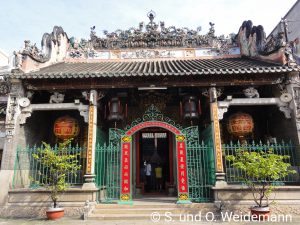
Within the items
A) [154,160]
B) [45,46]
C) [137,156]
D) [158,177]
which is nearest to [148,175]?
[158,177]

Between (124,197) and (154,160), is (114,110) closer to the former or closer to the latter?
(124,197)

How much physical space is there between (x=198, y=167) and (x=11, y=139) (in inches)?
232

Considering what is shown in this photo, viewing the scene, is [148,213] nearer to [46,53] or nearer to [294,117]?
[294,117]

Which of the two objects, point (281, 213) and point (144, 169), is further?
point (144, 169)

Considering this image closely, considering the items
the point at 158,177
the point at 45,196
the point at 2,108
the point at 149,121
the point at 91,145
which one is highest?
the point at 2,108

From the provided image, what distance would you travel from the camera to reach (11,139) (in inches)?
292

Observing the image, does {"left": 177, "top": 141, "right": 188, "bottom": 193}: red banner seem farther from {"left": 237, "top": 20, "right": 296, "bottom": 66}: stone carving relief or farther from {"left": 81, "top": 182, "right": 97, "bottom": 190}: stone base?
{"left": 237, "top": 20, "right": 296, "bottom": 66}: stone carving relief

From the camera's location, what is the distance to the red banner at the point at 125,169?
7066 millimetres

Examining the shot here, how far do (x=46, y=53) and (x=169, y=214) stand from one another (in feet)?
25.6

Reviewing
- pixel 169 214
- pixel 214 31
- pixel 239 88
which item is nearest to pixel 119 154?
pixel 169 214

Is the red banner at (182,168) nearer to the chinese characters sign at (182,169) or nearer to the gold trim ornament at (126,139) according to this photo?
the chinese characters sign at (182,169)

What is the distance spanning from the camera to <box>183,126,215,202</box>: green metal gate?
7.16 metres

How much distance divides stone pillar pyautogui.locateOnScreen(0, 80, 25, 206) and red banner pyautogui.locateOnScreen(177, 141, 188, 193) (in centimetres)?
503

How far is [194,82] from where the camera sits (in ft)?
25.6
